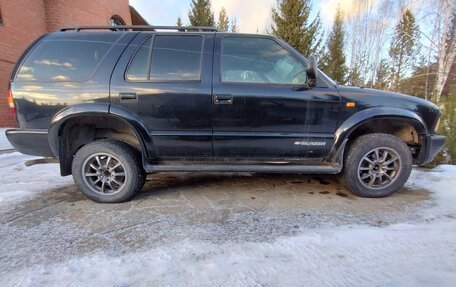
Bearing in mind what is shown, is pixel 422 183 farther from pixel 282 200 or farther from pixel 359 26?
pixel 359 26

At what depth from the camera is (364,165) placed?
3.16m

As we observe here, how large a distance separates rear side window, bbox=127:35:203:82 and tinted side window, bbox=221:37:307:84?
0.35 metres

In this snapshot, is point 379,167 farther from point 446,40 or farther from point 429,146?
point 446,40

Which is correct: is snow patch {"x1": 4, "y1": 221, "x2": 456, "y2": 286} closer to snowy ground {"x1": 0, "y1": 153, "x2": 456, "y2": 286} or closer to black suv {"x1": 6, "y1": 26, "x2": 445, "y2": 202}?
snowy ground {"x1": 0, "y1": 153, "x2": 456, "y2": 286}

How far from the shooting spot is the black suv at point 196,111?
2.90m

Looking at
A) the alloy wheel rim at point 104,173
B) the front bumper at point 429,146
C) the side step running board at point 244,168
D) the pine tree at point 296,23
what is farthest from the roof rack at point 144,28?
the pine tree at point 296,23

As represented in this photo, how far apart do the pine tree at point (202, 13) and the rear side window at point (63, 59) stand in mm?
20414

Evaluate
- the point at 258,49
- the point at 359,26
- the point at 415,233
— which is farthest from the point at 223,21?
the point at 415,233

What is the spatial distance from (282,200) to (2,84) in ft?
32.4

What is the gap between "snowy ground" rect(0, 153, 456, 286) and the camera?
180cm

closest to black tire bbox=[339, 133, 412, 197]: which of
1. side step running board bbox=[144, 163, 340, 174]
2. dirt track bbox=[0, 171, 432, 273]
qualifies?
dirt track bbox=[0, 171, 432, 273]

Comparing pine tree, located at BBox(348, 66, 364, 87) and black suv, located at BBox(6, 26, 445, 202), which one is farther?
pine tree, located at BBox(348, 66, 364, 87)

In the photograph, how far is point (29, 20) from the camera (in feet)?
29.9

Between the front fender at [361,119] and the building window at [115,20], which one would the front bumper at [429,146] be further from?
the building window at [115,20]
